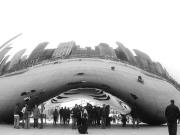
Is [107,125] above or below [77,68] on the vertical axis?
below

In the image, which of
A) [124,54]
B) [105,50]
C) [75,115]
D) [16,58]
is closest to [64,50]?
[105,50]

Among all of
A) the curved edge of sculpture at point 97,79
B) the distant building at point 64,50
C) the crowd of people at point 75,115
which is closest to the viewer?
the crowd of people at point 75,115

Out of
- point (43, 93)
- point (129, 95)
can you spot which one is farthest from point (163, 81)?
point (43, 93)

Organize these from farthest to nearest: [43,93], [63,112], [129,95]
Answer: [63,112] → [43,93] → [129,95]

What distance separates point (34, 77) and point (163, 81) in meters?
6.12

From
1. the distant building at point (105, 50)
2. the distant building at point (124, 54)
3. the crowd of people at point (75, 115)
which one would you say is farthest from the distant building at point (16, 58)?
the distant building at point (124, 54)

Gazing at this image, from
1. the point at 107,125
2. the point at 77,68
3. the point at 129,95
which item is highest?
the point at 77,68

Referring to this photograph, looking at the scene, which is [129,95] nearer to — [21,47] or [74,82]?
[74,82]

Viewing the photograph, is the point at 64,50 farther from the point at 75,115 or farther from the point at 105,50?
the point at 75,115

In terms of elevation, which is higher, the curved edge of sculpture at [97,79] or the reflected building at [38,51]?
the reflected building at [38,51]

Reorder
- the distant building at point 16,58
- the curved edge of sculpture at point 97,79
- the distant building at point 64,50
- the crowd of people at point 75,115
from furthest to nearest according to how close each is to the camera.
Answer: the curved edge of sculpture at point 97,79, the distant building at point 16,58, the distant building at point 64,50, the crowd of people at point 75,115

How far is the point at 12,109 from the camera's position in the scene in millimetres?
20000

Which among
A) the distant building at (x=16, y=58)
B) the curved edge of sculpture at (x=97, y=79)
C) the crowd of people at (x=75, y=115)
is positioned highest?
the distant building at (x=16, y=58)

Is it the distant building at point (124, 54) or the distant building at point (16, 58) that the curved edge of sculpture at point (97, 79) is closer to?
the distant building at point (124, 54)
